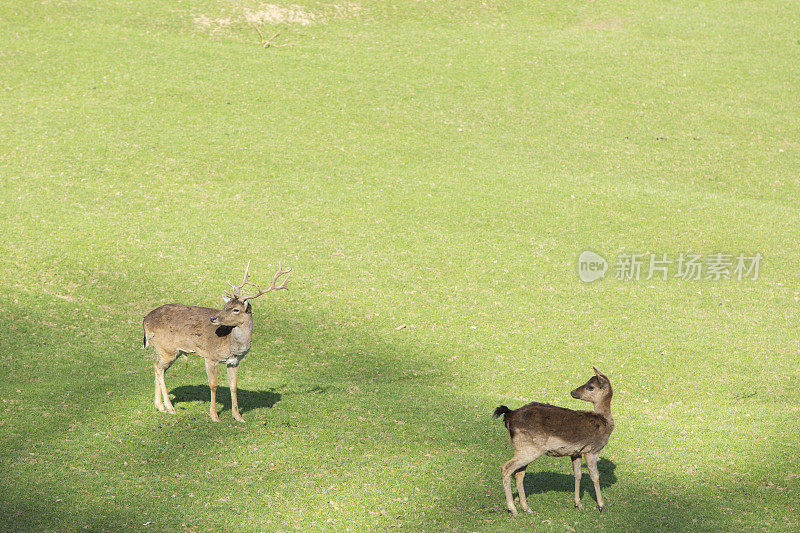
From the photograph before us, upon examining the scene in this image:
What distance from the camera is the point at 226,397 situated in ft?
54.3

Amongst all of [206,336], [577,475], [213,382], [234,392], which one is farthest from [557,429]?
[206,336]

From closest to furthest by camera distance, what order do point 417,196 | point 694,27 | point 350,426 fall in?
point 350,426, point 417,196, point 694,27

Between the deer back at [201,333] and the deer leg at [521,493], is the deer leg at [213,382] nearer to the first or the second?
the deer back at [201,333]

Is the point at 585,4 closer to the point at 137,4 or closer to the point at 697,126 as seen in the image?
the point at 697,126

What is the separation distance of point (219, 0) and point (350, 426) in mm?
28875

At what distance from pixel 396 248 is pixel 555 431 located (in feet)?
44.0

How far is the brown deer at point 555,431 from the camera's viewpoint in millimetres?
11875

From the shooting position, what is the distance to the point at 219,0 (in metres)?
38.7

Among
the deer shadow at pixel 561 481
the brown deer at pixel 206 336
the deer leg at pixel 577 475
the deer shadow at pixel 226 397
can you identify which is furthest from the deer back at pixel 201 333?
the deer leg at pixel 577 475

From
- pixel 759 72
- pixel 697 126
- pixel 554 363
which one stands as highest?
pixel 759 72

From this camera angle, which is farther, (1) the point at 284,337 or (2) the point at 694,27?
(2) the point at 694,27

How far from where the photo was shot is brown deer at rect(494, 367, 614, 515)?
39.0 feet

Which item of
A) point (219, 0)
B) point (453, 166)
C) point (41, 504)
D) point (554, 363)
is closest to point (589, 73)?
point (453, 166)

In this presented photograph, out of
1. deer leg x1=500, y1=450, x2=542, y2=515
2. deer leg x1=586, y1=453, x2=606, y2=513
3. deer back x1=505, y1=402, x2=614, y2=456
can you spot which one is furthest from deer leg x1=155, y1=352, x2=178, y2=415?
deer leg x1=586, y1=453, x2=606, y2=513
